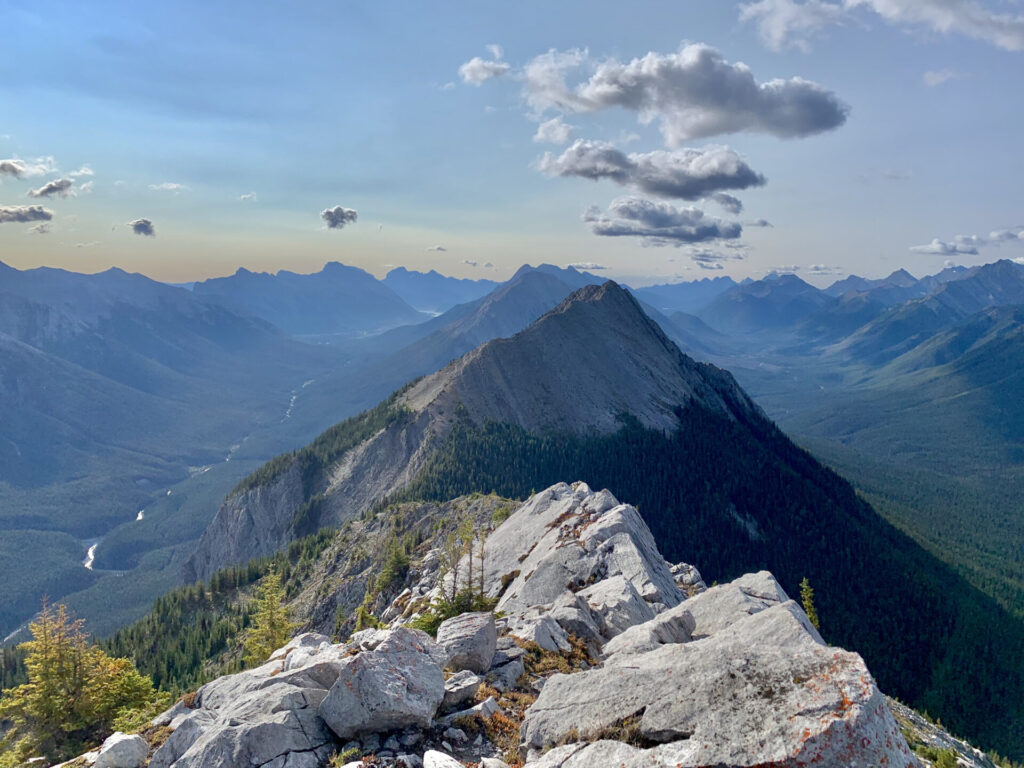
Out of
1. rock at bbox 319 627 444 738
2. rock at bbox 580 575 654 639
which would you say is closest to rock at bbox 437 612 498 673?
rock at bbox 319 627 444 738

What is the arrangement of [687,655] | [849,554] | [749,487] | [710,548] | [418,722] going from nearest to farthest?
[687,655]
[418,722]
[710,548]
[849,554]
[749,487]

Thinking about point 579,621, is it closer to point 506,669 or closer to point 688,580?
point 506,669

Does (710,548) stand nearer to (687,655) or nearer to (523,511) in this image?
(523,511)

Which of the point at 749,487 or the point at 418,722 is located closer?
the point at 418,722

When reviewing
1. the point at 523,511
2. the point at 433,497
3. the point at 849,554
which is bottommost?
the point at 849,554

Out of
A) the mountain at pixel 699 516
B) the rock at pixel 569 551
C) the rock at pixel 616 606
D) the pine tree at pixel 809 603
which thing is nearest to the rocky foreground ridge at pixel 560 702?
the rock at pixel 616 606

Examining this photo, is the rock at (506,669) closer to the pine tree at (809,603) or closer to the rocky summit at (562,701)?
the rocky summit at (562,701)

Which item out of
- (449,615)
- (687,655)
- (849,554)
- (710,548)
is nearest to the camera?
(687,655)

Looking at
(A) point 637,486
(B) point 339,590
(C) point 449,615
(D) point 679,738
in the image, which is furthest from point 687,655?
(A) point 637,486

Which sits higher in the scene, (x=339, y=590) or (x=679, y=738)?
(x=679, y=738)
